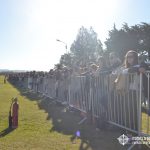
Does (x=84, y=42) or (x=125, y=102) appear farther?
(x=84, y=42)

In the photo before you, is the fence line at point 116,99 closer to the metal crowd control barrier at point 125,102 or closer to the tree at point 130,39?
the metal crowd control barrier at point 125,102

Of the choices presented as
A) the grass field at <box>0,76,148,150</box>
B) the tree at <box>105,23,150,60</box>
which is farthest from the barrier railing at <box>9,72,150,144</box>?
the tree at <box>105,23,150,60</box>

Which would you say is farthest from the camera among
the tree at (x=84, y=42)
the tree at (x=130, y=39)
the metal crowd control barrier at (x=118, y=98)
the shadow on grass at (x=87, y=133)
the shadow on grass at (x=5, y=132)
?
the tree at (x=84, y=42)

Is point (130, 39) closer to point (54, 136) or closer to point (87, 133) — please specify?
point (87, 133)

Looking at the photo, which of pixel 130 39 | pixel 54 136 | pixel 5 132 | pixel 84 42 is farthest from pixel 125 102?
pixel 84 42

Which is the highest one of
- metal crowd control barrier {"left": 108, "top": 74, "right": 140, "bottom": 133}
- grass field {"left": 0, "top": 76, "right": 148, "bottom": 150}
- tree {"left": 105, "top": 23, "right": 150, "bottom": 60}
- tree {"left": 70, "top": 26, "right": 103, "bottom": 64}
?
tree {"left": 70, "top": 26, "right": 103, "bottom": 64}

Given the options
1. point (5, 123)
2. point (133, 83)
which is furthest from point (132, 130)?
point (5, 123)

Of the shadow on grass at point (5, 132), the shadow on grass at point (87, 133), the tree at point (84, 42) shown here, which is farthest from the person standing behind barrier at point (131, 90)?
the tree at point (84, 42)

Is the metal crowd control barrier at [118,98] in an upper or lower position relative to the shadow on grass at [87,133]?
upper

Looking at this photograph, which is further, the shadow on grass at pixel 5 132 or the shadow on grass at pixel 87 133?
the shadow on grass at pixel 5 132

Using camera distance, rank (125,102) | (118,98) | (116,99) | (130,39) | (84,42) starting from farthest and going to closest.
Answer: (84,42) → (130,39) → (116,99) → (118,98) → (125,102)

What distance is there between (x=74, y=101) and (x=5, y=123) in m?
3.25

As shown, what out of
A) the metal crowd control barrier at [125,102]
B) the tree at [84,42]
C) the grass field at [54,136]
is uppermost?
the tree at [84,42]

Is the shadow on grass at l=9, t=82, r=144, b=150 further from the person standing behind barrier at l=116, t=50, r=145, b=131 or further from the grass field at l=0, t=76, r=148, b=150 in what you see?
the person standing behind barrier at l=116, t=50, r=145, b=131
